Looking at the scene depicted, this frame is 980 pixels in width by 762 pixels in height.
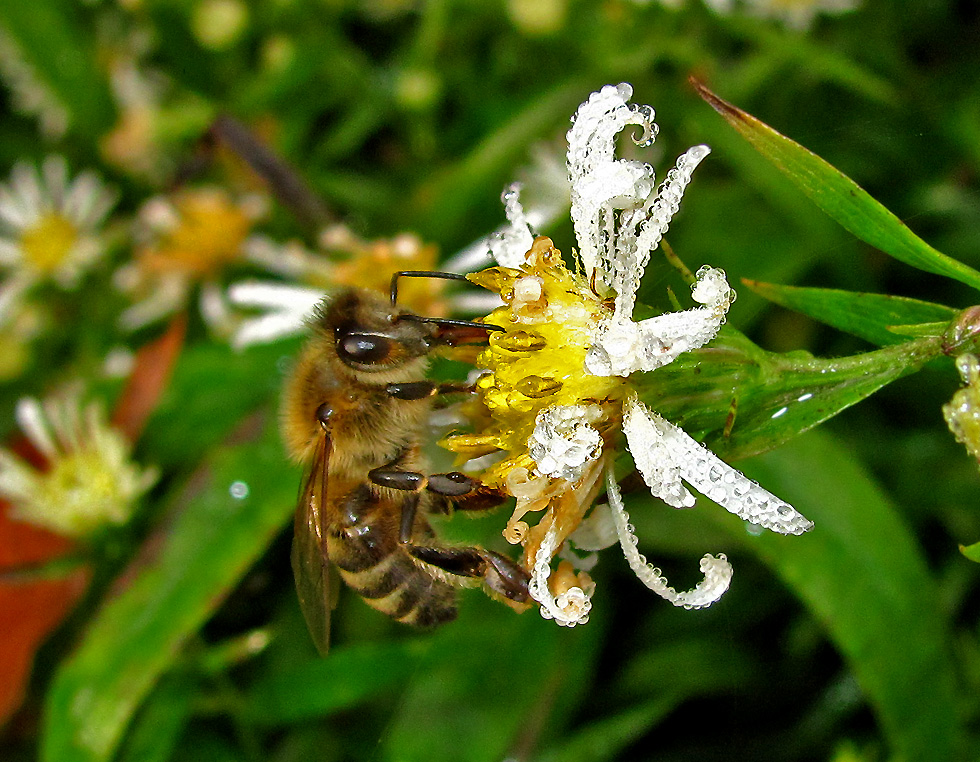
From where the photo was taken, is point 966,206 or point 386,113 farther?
point 386,113

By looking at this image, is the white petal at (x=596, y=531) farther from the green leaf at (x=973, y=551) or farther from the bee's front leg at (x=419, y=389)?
the green leaf at (x=973, y=551)

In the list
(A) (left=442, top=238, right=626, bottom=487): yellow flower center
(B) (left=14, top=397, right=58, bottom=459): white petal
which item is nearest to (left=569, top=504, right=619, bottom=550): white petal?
(A) (left=442, top=238, right=626, bottom=487): yellow flower center

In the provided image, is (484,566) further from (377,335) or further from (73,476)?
(73,476)

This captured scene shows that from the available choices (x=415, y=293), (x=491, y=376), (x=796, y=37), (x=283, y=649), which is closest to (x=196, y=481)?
(x=283, y=649)

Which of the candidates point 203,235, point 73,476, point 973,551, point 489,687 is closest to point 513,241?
point 973,551

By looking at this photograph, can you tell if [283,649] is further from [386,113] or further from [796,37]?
[796,37]

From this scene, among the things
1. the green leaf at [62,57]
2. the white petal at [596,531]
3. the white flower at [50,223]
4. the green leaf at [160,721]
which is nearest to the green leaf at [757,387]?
the white petal at [596,531]
